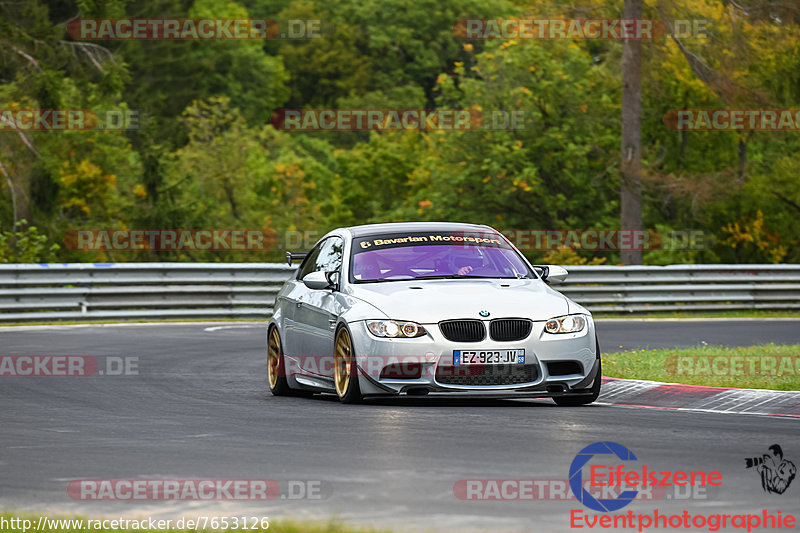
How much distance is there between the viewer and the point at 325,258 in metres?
14.3

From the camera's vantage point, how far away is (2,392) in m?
13.9

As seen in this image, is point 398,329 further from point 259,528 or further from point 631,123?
point 631,123

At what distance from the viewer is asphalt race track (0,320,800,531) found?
7273 millimetres

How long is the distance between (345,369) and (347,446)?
9.90ft

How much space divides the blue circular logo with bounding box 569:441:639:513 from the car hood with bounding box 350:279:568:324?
9.02 ft

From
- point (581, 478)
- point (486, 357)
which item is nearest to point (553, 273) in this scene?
point (486, 357)

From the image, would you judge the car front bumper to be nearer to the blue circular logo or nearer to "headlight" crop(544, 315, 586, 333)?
"headlight" crop(544, 315, 586, 333)

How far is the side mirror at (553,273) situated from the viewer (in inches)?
535

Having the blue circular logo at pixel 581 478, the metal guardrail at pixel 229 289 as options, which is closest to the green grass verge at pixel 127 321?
the metal guardrail at pixel 229 289

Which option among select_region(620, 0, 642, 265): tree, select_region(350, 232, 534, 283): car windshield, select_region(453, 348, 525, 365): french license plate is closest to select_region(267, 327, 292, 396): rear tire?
select_region(350, 232, 534, 283): car windshield

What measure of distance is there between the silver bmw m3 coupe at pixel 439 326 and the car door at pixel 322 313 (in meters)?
0.02

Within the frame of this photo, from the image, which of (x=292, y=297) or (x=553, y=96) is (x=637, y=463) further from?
(x=553, y=96)

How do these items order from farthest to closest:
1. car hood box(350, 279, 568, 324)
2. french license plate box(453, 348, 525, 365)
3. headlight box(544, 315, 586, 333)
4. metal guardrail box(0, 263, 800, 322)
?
metal guardrail box(0, 263, 800, 322), headlight box(544, 315, 586, 333), car hood box(350, 279, 568, 324), french license plate box(453, 348, 525, 365)

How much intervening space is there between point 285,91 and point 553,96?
197ft
